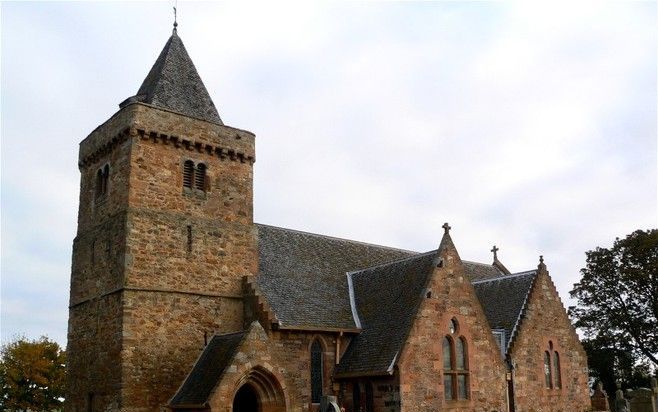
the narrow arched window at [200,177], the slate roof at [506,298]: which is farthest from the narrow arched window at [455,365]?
the narrow arched window at [200,177]

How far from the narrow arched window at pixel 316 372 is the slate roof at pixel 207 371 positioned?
3833mm

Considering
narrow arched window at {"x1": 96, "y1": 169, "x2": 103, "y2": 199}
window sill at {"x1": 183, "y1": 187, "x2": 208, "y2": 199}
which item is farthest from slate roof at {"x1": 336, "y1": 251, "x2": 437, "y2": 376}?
narrow arched window at {"x1": 96, "y1": 169, "x2": 103, "y2": 199}

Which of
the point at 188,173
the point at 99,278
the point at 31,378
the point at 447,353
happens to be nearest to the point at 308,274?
the point at 188,173

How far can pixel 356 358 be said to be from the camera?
2798 centimetres

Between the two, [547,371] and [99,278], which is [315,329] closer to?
[99,278]

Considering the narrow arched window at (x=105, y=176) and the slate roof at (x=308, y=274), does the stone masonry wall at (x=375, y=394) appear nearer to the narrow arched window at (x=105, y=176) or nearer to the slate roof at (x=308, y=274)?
the slate roof at (x=308, y=274)

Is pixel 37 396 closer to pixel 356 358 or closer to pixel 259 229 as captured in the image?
pixel 259 229

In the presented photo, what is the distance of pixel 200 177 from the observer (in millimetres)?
29078

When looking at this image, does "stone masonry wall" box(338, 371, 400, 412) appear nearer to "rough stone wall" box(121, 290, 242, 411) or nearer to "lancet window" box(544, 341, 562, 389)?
"rough stone wall" box(121, 290, 242, 411)

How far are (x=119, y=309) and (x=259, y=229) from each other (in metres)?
8.85

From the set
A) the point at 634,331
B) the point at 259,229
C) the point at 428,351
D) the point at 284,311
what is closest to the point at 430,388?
the point at 428,351

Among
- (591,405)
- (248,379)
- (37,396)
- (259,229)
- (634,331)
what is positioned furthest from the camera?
(37,396)

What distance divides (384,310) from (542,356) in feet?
28.8

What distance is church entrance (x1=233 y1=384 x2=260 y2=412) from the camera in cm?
2541
